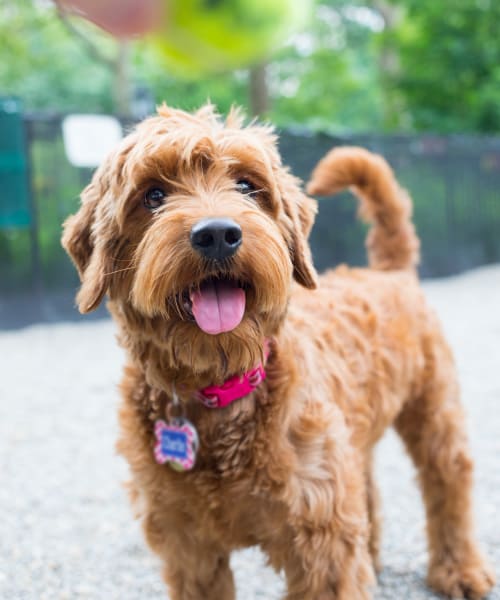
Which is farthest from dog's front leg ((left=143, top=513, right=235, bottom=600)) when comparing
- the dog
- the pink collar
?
the pink collar


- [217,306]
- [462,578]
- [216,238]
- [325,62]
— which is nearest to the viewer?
[325,62]

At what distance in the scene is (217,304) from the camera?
2168 mm

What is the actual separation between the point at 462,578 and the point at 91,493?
245cm

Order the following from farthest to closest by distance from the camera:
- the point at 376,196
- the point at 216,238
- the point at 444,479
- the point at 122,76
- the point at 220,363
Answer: the point at 376,196 → the point at 444,479 → the point at 220,363 → the point at 216,238 → the point at 122,76

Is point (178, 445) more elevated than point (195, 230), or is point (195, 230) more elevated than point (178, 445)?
point (195, 230)

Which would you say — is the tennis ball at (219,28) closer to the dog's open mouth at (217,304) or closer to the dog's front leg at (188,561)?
the dog's open mouth at (217,304)

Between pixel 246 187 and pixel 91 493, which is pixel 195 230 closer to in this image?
pixel 246 187

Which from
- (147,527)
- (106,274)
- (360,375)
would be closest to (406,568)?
(360,375)

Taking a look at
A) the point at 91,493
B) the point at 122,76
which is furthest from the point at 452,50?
the point at 91,493

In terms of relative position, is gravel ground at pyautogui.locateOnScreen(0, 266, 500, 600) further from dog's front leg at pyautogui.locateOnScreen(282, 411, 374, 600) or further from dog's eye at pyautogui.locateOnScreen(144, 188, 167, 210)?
dog's eye at pyautogui.locateOnScreen(144, 188, 167, 210)

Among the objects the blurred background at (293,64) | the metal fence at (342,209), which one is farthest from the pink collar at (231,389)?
the metal fence at (342,209)

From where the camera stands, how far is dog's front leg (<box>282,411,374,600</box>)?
7.87ft

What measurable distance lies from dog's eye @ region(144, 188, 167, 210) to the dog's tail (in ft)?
4.16

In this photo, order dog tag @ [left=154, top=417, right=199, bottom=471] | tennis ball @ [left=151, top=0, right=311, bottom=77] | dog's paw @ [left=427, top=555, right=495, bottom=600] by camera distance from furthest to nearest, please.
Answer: dog's paw @ [left=427, top=555, right=495, bottom=600] → dog tag @ [left=154, top=417, right=199, bottom=471] → tennis ball @ [left=151, top=0, right=311, bottom=77]
